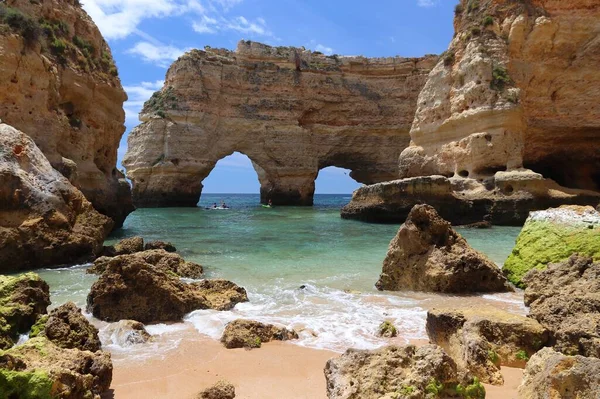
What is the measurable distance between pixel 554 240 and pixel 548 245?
12cm

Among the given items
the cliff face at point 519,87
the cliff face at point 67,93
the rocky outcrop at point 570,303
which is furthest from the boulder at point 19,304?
the cliff face at point 519,87

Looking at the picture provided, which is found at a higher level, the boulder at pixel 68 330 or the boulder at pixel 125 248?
the boulder at pixel 68 330

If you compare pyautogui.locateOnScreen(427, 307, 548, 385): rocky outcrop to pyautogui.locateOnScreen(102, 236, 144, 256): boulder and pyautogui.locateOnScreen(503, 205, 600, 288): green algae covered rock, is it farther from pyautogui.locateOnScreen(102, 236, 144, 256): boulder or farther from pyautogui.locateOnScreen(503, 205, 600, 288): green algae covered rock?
pyautogui.locateOnScreen(102, 236, 144, 256): boulder

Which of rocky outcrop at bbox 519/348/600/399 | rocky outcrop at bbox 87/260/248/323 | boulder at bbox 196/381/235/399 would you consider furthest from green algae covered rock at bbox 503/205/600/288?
boulder at bbox 196/381/235/399

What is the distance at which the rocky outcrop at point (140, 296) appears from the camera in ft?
16.1

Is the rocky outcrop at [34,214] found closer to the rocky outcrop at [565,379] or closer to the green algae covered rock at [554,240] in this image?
the green algae covered rock at [554,240]

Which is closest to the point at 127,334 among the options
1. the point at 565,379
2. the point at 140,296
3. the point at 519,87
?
the point at 140,296

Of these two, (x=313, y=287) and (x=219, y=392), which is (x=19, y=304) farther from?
(x=313, y=287)

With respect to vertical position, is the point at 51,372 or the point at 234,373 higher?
the point at 51,372

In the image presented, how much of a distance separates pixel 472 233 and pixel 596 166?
12807mm

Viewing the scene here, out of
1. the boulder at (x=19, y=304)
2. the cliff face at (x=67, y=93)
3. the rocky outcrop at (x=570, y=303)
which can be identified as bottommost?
the boulder at (x=19, y=304)

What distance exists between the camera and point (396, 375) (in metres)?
2.66

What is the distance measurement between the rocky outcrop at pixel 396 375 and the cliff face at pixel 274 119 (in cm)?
3195

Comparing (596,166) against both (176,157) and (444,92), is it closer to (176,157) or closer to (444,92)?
(444,92)
